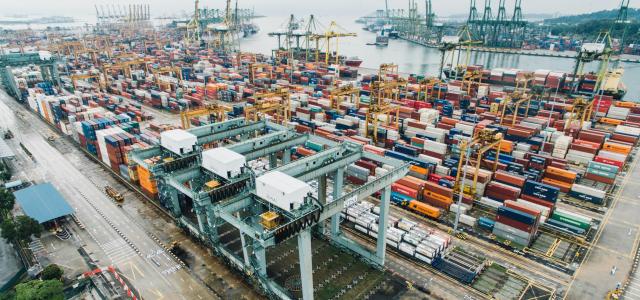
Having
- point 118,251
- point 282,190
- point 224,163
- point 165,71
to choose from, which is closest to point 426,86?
point 224,163

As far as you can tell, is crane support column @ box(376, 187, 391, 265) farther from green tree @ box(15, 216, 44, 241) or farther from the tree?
green tree @ box(15, 216, 44, 241)

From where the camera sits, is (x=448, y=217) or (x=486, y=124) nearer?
(x=448, y=217)

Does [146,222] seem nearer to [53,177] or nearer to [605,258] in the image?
[53,177]

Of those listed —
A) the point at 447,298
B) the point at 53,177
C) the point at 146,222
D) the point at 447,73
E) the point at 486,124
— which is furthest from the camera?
the point at 447,73

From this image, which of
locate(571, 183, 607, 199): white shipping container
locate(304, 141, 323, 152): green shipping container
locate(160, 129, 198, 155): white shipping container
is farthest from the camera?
locate(304, 141, 323, 152): green shipping container

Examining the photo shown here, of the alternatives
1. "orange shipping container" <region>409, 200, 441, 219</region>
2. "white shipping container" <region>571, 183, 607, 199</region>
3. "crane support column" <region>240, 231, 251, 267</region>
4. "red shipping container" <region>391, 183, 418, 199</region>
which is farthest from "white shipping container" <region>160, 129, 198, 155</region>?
"white shipping container" <region>571, 183, 607, 199</region>

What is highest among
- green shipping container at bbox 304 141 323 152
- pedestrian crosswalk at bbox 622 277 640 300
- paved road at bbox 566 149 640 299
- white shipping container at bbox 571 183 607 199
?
green shipping container at bbox 304 141 323 152

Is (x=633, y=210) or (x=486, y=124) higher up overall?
(x=486, y=124)

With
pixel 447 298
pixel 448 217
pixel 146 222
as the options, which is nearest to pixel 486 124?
pixel 448 217
